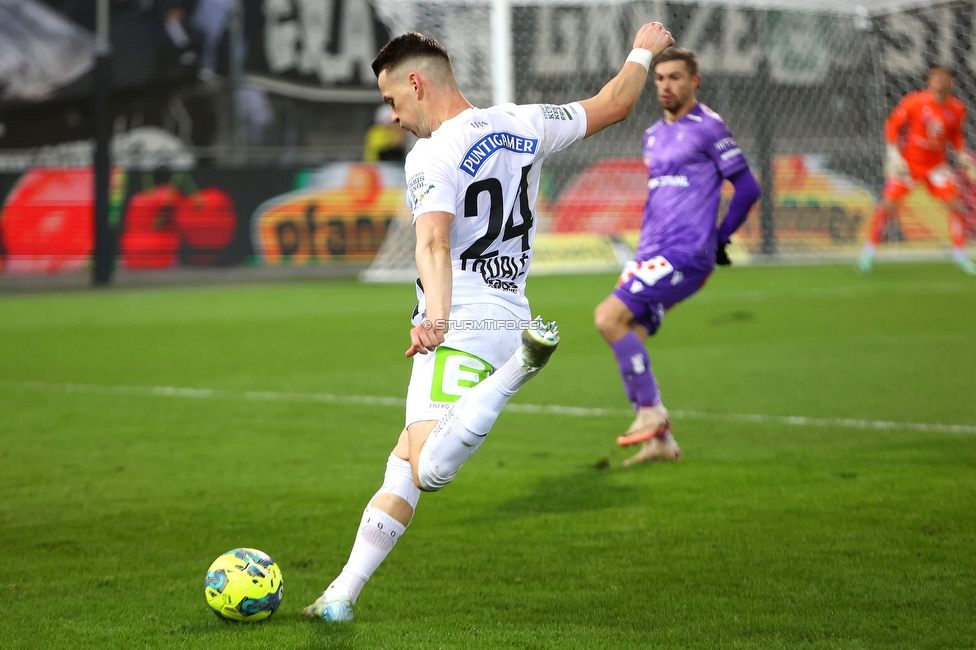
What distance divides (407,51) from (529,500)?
255cm

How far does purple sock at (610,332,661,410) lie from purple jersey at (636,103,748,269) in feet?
1.71

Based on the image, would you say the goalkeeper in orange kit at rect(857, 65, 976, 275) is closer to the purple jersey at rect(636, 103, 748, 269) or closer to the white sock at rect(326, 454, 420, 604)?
the purple jersey at rect(636, 103, 748, 269)

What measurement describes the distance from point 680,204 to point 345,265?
14551mm

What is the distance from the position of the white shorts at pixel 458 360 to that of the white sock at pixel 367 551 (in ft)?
1.17

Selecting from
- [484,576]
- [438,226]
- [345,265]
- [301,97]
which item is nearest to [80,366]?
[484,576]

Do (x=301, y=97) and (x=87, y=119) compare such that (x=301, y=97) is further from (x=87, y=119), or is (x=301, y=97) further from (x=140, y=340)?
(x=140, y=340)

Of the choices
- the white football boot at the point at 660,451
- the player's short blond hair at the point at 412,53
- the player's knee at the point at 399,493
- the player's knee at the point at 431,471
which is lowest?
the white football boot at the point at 660,451

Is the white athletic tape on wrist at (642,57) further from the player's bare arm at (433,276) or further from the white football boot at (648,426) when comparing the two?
the white football boot at (648,426)

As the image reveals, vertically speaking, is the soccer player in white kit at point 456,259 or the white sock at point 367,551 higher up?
the soccer player in white kit at point 456,259

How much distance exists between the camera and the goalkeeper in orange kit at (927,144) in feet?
53.1

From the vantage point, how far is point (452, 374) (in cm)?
378

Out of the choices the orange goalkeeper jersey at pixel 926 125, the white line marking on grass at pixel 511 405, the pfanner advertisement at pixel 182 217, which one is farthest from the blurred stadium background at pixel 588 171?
the white line marking on grass at pixel 511 405

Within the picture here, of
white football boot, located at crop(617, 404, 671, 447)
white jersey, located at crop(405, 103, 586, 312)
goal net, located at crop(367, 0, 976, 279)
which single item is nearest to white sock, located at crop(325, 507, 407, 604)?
white jersey, located at crop(405, 103, 586, 312)

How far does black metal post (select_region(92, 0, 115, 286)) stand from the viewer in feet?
60.9
